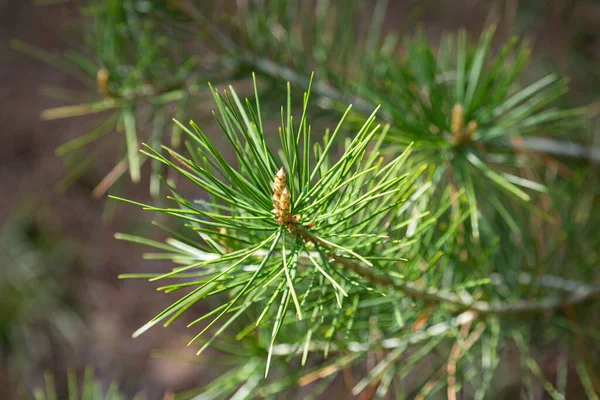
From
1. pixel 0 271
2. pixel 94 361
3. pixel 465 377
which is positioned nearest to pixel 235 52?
pixel 465 377

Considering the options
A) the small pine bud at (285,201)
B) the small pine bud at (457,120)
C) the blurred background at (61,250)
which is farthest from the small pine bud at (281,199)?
the blurred background at (61,250)

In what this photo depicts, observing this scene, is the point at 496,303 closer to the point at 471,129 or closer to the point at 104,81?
the point at 471,129

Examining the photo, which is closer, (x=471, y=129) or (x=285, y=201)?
(x=285, y=201)

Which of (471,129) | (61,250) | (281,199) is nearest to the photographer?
(281,199)

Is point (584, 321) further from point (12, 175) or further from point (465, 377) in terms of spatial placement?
point (12, 175)

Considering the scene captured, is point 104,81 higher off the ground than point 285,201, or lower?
higher

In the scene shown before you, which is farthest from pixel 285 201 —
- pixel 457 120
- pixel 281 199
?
pixel 457 120
